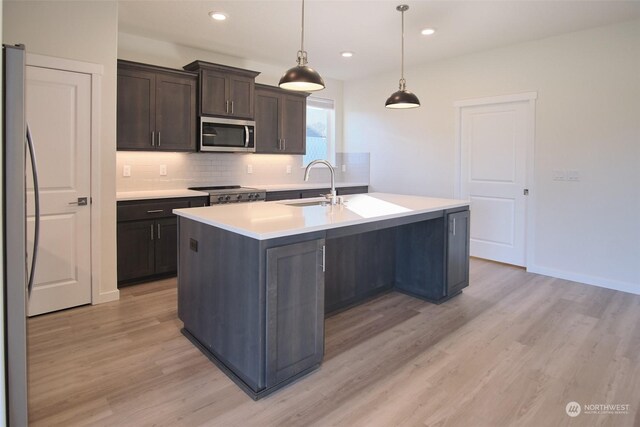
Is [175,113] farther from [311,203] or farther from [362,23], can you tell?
[362,23]

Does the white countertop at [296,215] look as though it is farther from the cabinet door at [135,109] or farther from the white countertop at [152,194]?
the cabinet door at [135,109]

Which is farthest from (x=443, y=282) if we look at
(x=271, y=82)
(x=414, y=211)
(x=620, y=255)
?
(x=271, y=82)

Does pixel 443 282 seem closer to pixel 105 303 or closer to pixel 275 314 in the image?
pixel 275 314

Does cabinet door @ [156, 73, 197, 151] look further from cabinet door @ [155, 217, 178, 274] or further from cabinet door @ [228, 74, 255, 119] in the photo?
cabinet door @ [155, 217, 178, 274]

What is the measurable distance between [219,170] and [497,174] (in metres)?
3.47

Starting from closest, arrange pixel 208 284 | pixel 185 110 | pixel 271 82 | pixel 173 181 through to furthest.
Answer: pixel 208 284
pixel 185 110
pixel 173 181
pixel 271 82

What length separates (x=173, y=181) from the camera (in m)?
4.76

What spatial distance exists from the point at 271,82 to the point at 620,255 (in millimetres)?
4653

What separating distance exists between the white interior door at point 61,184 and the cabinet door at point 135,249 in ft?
1.51

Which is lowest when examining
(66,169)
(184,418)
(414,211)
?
(184,418)

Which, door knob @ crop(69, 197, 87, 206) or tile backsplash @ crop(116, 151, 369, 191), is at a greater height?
tile backsplash @ crop(116, 151, 369, 191)

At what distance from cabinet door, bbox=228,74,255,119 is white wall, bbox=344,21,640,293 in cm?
245

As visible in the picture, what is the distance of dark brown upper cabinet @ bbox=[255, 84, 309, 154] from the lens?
5262 mm

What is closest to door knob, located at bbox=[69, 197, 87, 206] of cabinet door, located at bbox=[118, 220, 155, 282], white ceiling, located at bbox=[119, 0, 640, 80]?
cabinet door, located at bbox=[118, 220, 155, 282]
